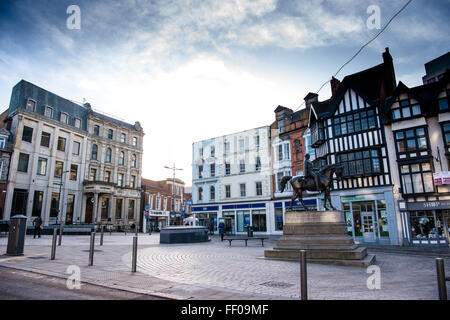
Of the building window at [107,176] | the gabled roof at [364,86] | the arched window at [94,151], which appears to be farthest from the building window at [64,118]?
the gabled roof at [364,86]

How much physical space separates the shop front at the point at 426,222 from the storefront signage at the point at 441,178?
1.42 meters

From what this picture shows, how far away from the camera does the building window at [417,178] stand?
21.0m

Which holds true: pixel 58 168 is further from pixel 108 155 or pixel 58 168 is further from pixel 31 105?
pixel 31 105

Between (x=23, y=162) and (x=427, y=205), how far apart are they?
134 ft

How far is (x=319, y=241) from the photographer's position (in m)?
10.8

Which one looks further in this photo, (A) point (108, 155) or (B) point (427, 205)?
(A) point (108, 155)

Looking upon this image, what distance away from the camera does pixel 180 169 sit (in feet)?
127

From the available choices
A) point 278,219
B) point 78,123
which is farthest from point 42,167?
point 278,219

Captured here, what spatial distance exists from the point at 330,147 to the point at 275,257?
1811 cm

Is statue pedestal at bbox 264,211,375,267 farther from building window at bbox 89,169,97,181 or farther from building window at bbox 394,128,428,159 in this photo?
building window at bbox 89,169,97,181

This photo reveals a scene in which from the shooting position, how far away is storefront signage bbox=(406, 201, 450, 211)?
2009 centimetres

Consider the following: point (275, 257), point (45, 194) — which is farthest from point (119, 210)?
point (275, 257)
